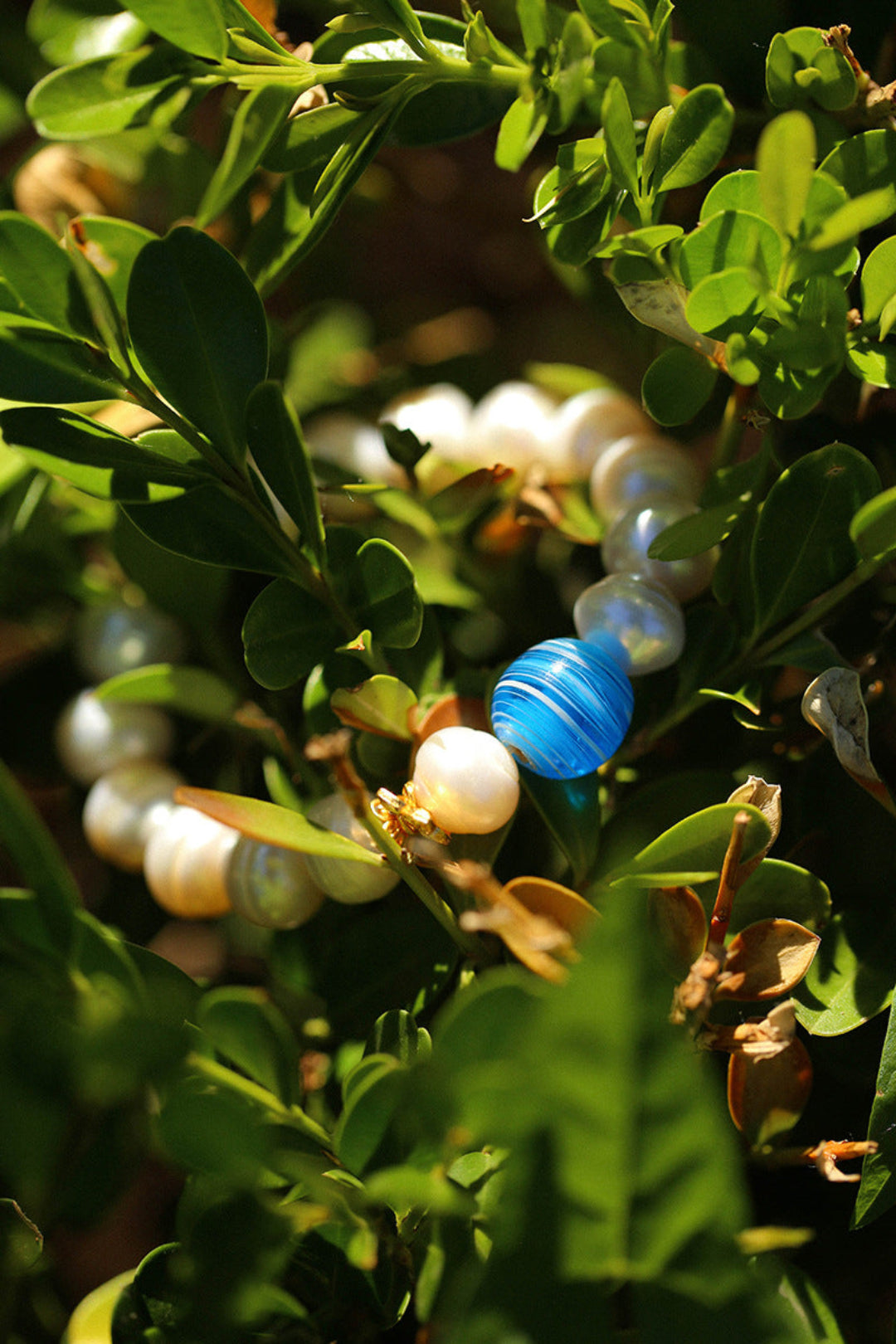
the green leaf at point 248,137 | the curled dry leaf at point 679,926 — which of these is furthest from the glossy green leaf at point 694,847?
the green leaf at point 248,137

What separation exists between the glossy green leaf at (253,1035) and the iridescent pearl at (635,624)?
0.74 ft

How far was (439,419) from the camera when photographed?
0.67 metres

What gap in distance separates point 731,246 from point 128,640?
16.4 inches

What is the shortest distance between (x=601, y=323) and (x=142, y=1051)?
52 cm

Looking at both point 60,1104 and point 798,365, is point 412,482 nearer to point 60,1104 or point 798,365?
point 798,365

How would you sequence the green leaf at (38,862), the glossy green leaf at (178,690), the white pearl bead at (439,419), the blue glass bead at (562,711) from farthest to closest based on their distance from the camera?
the white pearl bead at (439,419) → the glossy green leaf at (178,690) → the blue glass bead at (562,711) → the green leaf at (38,862)

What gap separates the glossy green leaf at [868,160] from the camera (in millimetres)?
417

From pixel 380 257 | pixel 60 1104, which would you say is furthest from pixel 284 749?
pixel 380 257

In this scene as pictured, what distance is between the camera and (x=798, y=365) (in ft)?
1.33

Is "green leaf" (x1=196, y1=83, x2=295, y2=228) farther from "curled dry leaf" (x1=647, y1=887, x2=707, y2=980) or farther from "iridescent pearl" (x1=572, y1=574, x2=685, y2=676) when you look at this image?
"curled dry leaf" (x1=647, y1=887, x2=707, y2=980)

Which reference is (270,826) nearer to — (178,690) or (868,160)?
(178,690)

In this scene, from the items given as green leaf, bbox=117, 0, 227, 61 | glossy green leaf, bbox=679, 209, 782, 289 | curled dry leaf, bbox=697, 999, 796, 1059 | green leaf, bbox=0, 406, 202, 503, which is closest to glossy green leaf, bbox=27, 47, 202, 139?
green leaf, bbox=117, 0, 227, 61

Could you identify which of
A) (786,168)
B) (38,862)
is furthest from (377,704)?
(786,168)

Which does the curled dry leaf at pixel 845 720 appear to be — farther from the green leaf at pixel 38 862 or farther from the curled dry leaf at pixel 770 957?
the green leaf at pixel 38 862
